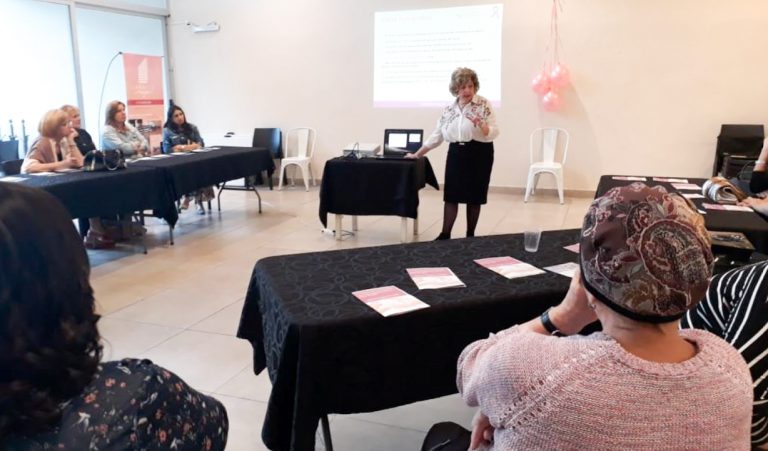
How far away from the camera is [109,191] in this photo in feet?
13.4

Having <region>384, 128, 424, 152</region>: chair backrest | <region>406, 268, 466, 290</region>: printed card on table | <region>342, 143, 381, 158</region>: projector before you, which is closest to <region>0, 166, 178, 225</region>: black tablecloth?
<region>342, 143, 381, 158</region>: projector

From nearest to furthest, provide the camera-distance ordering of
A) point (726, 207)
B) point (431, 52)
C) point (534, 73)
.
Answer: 1. point (726, 207)
2. point (534, 73)
3. point (431, 52)

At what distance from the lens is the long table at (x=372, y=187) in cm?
457

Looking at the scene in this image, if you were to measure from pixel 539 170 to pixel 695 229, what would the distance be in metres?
5.74

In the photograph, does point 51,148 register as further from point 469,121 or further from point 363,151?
point 469,121

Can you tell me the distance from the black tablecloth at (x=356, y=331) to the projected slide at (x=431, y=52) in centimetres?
535

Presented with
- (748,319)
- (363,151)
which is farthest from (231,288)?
(748,319)

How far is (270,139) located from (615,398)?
24.1 ft

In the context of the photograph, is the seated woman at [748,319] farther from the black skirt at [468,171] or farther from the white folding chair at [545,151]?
the white folding chair at [545,151]

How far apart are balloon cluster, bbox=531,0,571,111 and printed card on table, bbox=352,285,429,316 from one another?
541 centimetres

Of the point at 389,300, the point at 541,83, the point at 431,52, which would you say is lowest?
the point at 389,300

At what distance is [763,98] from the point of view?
19.5 ft

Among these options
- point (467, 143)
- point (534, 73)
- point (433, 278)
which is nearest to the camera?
point (433, 278)

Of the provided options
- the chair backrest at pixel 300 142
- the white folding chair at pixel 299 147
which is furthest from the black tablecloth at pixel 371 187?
the chair backrest at pixel 300 142
